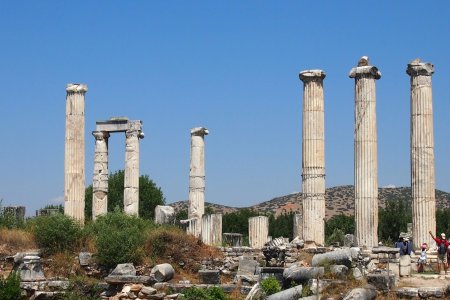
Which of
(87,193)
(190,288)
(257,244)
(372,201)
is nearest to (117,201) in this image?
(87,193)

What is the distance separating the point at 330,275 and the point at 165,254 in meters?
7.57

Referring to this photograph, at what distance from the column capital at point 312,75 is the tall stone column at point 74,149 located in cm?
1041

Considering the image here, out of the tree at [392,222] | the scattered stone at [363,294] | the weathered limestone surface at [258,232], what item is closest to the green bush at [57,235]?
the weathered limestone surface at [258,232]

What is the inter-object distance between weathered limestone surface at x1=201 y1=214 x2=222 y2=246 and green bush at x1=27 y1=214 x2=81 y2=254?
6828 millimetres

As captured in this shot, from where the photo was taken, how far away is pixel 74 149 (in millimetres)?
40219

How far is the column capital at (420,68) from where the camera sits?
112 feet

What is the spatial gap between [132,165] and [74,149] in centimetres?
334

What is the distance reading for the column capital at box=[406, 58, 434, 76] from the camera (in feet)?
112

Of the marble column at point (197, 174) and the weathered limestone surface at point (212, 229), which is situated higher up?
the marble column at point (197, 174)

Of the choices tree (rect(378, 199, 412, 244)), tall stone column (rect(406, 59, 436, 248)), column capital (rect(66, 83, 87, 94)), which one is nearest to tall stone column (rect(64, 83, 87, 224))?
column capital (rect(66, 83, 87, 94))

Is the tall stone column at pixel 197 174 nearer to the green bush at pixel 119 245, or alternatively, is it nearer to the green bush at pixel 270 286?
the green bush at pixel 119 245

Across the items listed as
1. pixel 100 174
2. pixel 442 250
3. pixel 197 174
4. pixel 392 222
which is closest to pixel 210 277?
pixel 442 250

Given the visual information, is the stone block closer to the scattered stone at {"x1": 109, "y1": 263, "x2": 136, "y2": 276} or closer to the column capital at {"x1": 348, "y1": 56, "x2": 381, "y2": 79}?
the scattered stone at {"x1": 109, "y1": 263, "x2": 136, "y2": 276}

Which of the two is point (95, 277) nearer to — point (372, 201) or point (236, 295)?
point (236, 295)
